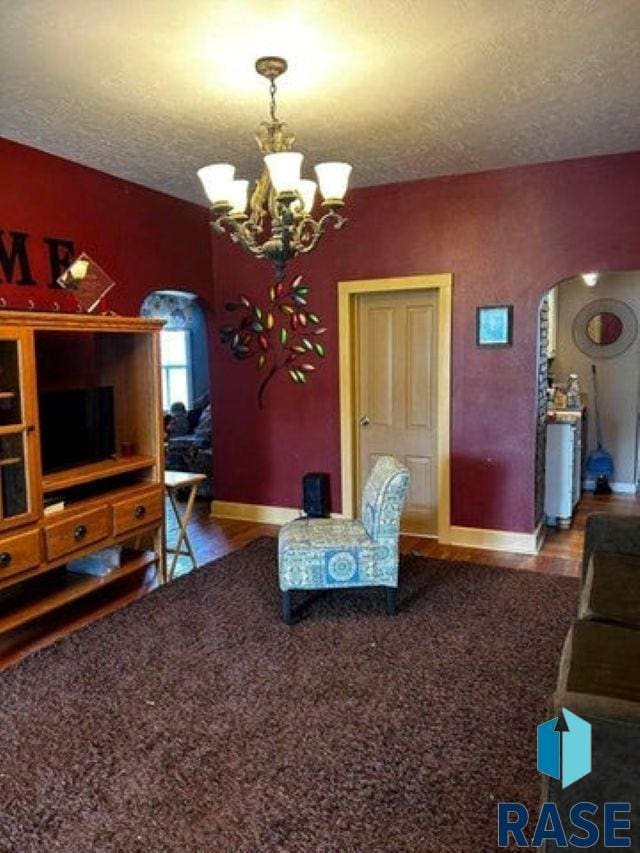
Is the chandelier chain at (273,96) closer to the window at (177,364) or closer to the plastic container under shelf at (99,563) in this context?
the plastic container under shelf at (99,563)

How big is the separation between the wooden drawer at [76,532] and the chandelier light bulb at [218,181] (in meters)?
1.86

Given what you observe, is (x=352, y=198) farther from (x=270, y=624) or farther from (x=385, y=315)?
(x=270, y=624)

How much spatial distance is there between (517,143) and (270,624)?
3.19m

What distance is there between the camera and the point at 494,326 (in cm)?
443

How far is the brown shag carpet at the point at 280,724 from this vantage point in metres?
1.91

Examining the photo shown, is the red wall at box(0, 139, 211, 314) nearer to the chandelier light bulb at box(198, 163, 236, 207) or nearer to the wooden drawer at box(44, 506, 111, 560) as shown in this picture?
the wooden drawer at box(44, 506, 111, 560)

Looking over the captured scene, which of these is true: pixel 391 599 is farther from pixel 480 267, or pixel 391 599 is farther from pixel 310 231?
pixel 480 267

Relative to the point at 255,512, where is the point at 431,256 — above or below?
above

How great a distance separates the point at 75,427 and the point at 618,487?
5.47m

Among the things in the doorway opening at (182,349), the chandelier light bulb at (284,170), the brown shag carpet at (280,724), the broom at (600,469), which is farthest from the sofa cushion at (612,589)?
the doorway opening at (182,349)

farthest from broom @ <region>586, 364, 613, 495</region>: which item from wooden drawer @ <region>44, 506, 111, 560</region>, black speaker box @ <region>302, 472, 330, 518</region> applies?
wooden drawer @ <region>44, 506, 111, 560</region>

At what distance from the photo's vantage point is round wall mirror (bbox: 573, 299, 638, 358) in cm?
630

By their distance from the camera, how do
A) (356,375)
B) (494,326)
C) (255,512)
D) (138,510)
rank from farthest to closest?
(255,512)
(356,375)
(494,326)
(138,510)

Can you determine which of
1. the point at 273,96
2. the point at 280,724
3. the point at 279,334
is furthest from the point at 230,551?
the point at 273,96
